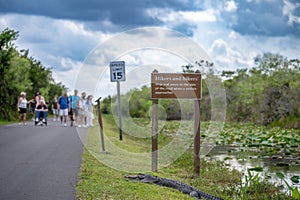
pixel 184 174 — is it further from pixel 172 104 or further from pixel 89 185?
pixel 172 104

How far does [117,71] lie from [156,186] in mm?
11134

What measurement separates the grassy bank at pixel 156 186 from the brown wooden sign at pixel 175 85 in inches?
91.7

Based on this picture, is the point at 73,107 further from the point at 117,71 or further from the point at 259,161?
the point at 259,161

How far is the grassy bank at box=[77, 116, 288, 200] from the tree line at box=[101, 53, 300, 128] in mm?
13814

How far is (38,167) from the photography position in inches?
512

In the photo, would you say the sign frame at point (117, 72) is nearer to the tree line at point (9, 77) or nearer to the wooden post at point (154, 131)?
the wooden post at point (154, 131)

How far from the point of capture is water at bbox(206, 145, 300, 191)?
15047mm

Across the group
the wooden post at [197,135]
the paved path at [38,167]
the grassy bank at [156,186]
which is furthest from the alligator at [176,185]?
the wooden post at [197,135]

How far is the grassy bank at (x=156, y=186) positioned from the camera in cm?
1022

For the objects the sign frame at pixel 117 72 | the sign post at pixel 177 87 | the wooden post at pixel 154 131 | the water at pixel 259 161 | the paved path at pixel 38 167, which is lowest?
the water at pixel 259 161

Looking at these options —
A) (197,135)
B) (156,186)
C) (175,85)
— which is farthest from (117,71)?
(156,186)

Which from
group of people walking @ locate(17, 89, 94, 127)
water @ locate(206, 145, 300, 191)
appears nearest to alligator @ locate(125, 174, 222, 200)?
water @ locate(206, 145, 300, 191)

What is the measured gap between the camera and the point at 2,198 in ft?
30.9

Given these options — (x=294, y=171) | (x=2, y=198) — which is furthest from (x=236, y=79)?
(x=2, y=198)
